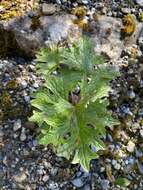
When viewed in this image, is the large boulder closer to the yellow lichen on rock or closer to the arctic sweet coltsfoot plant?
the yellow lichen on rock

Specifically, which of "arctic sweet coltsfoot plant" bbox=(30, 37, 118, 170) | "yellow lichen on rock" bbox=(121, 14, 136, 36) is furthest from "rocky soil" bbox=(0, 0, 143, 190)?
"arctic sweet coltsfoot plant" bbox=(30, 37, 118, 170)

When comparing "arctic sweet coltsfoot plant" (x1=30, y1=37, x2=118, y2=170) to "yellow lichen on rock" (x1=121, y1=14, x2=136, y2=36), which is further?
"yellow lichen on rock" (x1=121, y1=14, x2=136, y2=36)

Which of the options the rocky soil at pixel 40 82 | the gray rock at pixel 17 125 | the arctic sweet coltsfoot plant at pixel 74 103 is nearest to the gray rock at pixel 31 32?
the rocky soil at pixel 40 82

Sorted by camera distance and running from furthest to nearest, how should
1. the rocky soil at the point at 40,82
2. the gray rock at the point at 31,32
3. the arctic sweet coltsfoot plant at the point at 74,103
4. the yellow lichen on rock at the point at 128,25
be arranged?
the yellow lichen on rock at the point at 128,25 → the gray rock at the point at 31,32 → the rocky soil at the point at 40,82 → the arctic sweet coltsfoot plant at the point at 74,103

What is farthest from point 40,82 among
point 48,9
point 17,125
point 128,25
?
point 128,25

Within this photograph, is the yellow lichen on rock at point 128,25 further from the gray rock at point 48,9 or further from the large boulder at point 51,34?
the gray rock at point 48,9

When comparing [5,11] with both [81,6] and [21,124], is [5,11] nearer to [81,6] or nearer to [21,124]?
[81,6]

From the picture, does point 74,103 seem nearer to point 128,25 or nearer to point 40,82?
point 40,82
